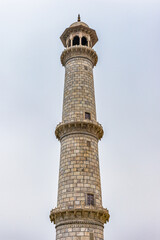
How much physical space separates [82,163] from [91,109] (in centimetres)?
649

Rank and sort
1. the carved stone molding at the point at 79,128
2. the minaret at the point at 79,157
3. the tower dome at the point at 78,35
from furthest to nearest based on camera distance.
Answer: the tower dome at the point at 78,35, the carved stone molding at the point at 79,128, the minaret at the point at 79,157

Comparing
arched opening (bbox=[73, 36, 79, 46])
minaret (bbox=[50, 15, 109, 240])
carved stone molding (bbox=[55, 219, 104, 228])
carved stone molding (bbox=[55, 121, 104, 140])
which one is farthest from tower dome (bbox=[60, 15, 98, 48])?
carved stone molding (bbox=[55, 219, 104, 228])

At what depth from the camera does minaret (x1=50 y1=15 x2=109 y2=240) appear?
23141 millimetres

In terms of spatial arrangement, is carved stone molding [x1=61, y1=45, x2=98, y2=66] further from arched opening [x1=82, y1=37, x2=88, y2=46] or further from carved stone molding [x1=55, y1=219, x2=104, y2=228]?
carved stone molding [x1=55, y1=219, x2=104, y2=228]

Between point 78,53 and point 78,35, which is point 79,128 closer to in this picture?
point 78,53

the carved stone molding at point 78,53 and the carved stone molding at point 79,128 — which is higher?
the carved stone molding at point 78,53

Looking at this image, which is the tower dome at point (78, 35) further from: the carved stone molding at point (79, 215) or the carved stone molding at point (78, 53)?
the carved stone molding at point (79, 215)

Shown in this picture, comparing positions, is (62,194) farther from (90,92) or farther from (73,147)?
(90,92)

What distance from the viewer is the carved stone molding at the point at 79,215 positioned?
23.0 m

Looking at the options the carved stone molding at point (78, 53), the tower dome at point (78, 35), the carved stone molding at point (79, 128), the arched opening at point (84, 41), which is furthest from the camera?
the arched opening at point (84, 41)

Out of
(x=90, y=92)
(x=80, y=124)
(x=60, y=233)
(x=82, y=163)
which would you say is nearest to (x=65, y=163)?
(x=82, y=163)

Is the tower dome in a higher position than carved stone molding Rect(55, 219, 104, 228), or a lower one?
higher

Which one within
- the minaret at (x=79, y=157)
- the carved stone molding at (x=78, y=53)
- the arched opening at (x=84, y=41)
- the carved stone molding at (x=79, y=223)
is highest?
the arched opening at (x=84, y=41)

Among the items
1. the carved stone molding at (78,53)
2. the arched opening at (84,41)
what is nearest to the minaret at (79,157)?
the carved stone molding at (78,53)
